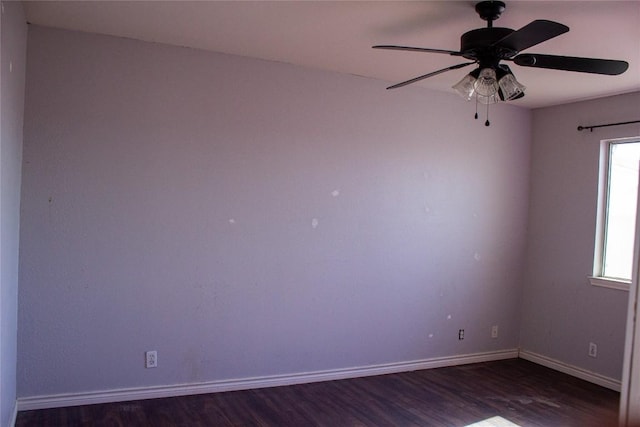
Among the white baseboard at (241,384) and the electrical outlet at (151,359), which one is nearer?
the white baseboard at (241,384)

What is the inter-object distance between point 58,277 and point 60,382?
0.66 m

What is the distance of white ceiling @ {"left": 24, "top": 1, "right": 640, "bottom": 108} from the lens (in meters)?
2.58

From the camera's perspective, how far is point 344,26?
2.89m

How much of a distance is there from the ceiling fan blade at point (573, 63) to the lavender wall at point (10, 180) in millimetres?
2321

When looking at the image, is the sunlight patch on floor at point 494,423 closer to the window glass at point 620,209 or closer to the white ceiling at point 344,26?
the window glass at point 620,209

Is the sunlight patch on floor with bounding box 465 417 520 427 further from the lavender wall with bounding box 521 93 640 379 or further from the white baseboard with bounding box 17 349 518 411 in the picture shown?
the lavender wall with bounding box 521 93 640 379

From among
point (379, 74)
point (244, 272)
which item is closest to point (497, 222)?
point (379, 74)

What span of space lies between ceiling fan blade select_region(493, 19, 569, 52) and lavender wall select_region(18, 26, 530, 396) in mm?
1853

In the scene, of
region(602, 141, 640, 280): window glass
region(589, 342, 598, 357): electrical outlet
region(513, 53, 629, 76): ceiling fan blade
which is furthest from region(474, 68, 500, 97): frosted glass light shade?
region(589, 342, 598, 357): electrical outlet

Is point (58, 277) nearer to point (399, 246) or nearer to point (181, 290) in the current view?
point (181, 290)

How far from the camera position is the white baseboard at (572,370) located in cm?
409

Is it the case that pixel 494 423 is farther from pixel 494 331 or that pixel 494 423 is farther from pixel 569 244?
pixel 569 244

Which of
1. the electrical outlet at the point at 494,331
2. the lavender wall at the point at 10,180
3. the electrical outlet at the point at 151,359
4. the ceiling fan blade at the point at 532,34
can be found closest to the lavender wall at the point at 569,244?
the electrical outlet at the point at 494,331

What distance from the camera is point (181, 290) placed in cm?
347
